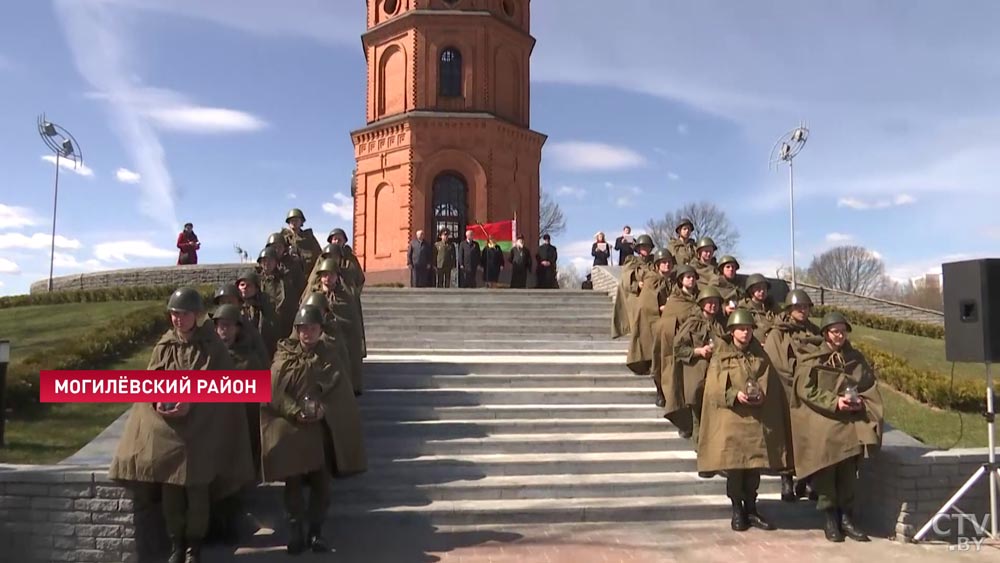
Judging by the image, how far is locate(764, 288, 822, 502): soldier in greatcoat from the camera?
630 cm

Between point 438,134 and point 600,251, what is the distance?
731 centimetres

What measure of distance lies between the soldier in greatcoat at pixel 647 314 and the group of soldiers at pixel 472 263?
9.00m

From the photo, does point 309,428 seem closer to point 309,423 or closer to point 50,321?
point 309,423

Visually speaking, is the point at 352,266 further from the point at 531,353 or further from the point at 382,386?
the point at 531,353

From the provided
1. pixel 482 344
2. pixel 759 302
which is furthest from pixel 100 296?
pixel 759 302

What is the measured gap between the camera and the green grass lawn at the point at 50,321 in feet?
36.7

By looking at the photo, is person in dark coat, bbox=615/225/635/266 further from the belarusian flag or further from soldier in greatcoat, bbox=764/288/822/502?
soldier in greatcoat, bbox=764/288/822/502

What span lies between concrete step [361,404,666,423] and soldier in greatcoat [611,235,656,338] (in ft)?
5.94

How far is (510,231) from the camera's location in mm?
21094

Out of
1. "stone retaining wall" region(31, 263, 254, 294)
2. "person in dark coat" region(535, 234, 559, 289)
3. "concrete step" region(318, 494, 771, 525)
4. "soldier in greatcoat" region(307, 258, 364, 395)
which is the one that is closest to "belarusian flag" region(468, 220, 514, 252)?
"person in dark coat" region(535, 234, 559, 289)

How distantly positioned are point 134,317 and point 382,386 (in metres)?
5.96

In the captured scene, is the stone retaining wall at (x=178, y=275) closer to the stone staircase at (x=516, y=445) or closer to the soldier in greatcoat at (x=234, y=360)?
the stone staircase at (x=516, y=445)

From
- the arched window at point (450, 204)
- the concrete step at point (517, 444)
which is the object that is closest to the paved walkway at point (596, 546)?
the concrete step at point (517, 444)

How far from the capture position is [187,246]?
19.0m
